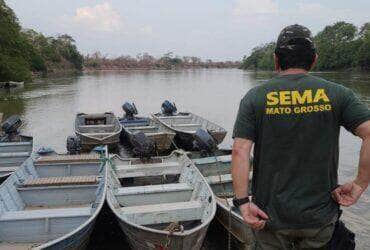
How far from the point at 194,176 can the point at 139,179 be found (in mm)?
1941

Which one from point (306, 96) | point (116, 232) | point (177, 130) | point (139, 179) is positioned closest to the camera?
point (306, 96)

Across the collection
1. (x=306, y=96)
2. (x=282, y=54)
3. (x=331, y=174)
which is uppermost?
(x=282, y=54)

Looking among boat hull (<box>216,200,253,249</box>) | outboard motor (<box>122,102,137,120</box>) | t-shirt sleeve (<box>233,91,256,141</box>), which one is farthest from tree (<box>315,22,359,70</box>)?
t-shirt sleeve (<box>233,91,256,141</box>)

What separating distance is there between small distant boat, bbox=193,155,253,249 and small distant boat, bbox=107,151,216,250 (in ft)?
1.29

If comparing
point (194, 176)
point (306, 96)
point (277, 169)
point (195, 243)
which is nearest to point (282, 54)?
point (306, 96)

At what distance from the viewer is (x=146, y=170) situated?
10391 mm

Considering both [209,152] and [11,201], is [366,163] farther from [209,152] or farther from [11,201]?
[209,152]

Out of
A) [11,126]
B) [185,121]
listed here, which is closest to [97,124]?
[185,121]

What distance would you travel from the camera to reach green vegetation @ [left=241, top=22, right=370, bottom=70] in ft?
293

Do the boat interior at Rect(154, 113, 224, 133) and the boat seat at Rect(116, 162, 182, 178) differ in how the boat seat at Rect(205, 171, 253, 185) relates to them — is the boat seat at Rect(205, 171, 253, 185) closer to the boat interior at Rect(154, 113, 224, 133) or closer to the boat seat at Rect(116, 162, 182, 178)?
the boat seat at Rect(116, 162, 182, 178)

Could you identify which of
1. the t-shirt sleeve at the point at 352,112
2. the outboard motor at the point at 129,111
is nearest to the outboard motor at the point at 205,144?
the t-shirt sleeve at the point at 352,112

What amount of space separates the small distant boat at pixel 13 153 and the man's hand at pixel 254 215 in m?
8.53

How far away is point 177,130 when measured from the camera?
16750 mm

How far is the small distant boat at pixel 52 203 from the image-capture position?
23.3 ft
